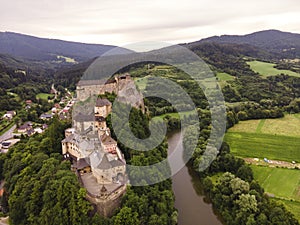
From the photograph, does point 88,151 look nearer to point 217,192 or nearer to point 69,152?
point 69,152

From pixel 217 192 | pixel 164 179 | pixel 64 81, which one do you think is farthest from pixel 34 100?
pixel 217 192

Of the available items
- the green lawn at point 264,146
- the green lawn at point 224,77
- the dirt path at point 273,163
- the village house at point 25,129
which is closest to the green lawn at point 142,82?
the green lawn at point 224,77

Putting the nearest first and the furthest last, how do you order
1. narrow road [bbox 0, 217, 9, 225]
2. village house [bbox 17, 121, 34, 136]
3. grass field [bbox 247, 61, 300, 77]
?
narrow road [bbox 0, 217, 9, 225] < village house [bbox 17, 121, 34, 136] < grass field [bbox 247, 61, 300, 77]

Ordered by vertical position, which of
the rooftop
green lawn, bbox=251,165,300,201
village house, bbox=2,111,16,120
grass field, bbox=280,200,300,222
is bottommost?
village house, bbox=2,111,16,120

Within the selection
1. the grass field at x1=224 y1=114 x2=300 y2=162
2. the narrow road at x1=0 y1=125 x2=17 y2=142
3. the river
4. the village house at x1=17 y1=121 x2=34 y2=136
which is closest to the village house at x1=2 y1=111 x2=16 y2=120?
the narrow road at x1=0 y1=125 x2=17 y2=142

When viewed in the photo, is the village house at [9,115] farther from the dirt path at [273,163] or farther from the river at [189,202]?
the dirt path at [273,163]

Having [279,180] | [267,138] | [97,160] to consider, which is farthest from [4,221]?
[267,138]

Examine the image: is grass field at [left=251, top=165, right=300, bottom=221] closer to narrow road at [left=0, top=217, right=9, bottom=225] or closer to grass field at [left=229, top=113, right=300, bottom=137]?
grass field at [left=229, top=113, right=300, bottom=137]
